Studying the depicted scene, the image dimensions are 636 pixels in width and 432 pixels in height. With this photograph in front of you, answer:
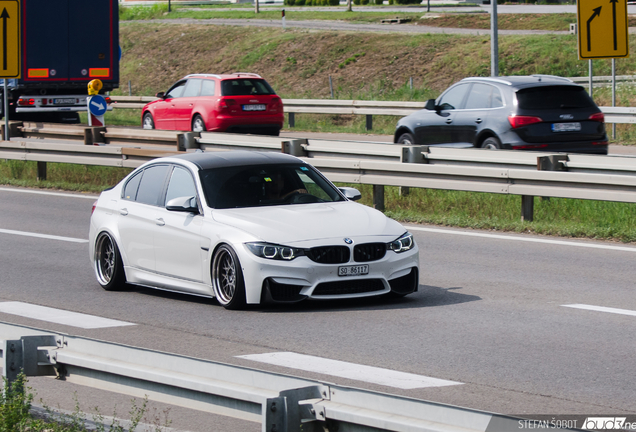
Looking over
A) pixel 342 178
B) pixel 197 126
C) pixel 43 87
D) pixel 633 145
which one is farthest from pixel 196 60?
pixel 342 178

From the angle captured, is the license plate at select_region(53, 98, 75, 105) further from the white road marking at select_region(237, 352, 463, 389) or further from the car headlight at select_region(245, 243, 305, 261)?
the white road marking at select_region(237, 352, 463, 389)

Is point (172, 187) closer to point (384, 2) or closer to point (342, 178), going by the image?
point (342, 178)

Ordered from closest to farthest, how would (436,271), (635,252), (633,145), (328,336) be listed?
(328,336), (436,271), (635,252), (633,145)

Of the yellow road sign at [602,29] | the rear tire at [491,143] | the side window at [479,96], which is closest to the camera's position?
the yellow road sign at [602,29]

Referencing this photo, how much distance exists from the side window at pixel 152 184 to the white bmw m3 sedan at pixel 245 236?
A: 0.04 ft

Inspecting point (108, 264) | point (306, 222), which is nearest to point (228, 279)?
point (306, 222)

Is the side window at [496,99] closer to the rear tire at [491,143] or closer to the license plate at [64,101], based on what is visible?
the rear tire at [491,143]

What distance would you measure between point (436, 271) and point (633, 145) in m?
16.1

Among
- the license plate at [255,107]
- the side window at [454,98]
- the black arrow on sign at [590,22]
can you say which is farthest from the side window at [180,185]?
the license plate at [255,107]

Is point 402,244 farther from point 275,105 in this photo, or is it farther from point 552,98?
point 275,105

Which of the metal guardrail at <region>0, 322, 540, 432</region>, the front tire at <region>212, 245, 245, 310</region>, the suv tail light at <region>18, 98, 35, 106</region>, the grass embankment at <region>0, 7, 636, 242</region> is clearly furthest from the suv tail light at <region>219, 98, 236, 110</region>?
the metal guardrail at <region>0, 322, 540, 432</region>

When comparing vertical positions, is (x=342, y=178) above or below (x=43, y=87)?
below

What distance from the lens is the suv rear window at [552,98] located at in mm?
16734

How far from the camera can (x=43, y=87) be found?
101 feet
